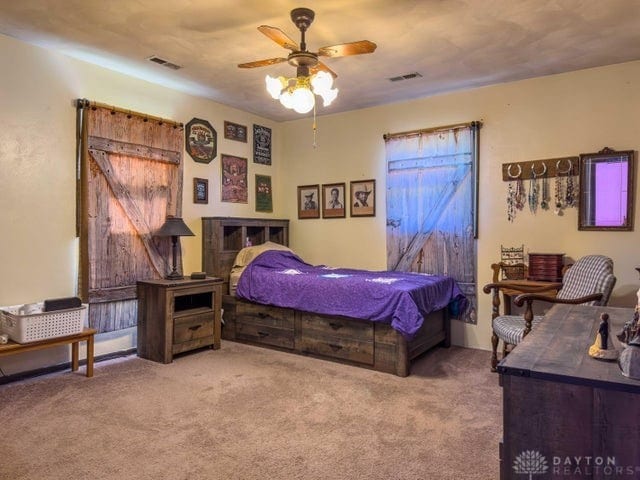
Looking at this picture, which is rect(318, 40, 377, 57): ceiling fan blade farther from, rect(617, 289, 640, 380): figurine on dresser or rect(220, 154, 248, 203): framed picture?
rect(220, 154, 248, 203): framed picture

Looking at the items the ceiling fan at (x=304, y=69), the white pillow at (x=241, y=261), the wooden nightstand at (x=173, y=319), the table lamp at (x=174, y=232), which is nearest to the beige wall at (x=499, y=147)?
the white pillow at (x=241, y=261)

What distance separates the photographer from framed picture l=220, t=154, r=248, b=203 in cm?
493

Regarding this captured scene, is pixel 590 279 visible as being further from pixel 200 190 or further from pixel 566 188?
pixel 200 190

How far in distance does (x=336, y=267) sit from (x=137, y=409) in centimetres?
287

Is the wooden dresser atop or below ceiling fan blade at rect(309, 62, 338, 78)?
below

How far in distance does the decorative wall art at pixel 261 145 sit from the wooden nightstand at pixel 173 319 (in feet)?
6.09

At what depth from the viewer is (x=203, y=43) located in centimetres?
325

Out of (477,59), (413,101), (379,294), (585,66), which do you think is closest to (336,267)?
(379,294)

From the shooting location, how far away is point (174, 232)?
4.05 metres

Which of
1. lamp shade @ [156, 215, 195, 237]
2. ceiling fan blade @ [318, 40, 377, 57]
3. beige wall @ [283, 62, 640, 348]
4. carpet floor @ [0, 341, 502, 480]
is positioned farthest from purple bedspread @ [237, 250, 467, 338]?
ceiling fan blade @ [318, 40, 377, 57]

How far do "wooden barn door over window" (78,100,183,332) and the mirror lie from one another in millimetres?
3856

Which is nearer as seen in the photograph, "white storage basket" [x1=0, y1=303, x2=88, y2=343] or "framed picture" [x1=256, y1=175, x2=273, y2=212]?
"white storage basket" [x1=0, y1=303, x2=88, y2=343]

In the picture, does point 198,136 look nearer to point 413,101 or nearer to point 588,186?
point 413,101

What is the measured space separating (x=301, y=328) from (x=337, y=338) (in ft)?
1.33
